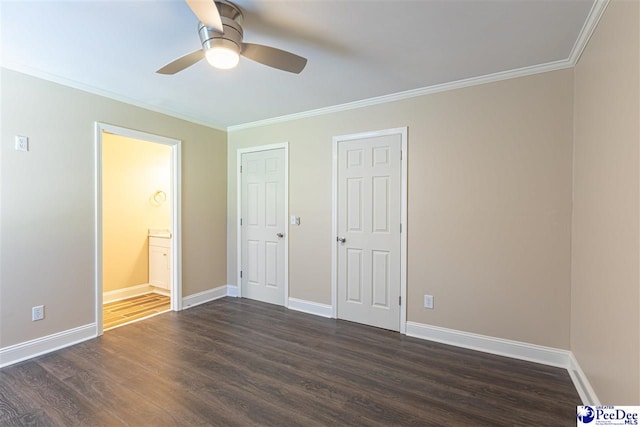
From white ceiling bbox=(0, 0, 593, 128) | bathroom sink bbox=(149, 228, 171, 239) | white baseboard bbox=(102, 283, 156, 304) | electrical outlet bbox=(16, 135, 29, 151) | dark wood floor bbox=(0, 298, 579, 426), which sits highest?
white ceiling bbox=(0, 0, 593, 128)

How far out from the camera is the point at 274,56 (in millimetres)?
1858

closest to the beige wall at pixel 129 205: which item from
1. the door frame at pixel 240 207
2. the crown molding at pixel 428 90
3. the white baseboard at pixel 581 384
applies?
the door frame at pixel 240 207

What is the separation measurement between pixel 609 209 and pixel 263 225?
3.40 m

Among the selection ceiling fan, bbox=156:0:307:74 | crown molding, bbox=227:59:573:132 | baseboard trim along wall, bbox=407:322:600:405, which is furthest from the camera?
crown molding, bbox=227:59:573:132

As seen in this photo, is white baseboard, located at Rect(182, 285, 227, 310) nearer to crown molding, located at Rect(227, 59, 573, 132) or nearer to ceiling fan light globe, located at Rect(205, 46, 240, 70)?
crown molding, located at Rect(227, 59, 573, 132)

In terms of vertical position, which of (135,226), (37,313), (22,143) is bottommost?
(37,313)

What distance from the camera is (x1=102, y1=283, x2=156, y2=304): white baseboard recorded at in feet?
13.5

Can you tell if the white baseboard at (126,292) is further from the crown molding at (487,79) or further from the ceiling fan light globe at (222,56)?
the ceiling fan light globe at (222,56)

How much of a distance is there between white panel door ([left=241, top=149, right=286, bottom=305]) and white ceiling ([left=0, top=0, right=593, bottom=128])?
3.85 feet

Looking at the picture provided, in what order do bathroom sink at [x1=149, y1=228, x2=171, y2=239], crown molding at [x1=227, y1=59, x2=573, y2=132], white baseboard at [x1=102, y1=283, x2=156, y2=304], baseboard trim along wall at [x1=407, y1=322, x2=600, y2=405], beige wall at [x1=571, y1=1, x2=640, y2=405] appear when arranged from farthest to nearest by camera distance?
bathroom sink at [x1=149, y1=228, x2=171, y2=239] → white baseboard at [x1=102, y1=283, x2=156, y2=304] → crown molding at [x1=227, y1=59, x2=573, y2=132] → baseboard trim along wall at [x1=407, y1=322, x2=600, y2=405] → beige wall at [x1=571, y1=1, x2=640, y2=405]

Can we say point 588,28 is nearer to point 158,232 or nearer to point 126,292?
point 158,232

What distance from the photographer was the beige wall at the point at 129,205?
415 cm

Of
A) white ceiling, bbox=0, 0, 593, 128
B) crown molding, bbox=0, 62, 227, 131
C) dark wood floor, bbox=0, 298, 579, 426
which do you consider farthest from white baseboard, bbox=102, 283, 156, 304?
white ceiling, bbox=0, 0, 593, 128

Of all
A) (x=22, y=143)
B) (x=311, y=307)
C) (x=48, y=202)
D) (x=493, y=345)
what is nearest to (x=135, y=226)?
(x=48, y=202)
